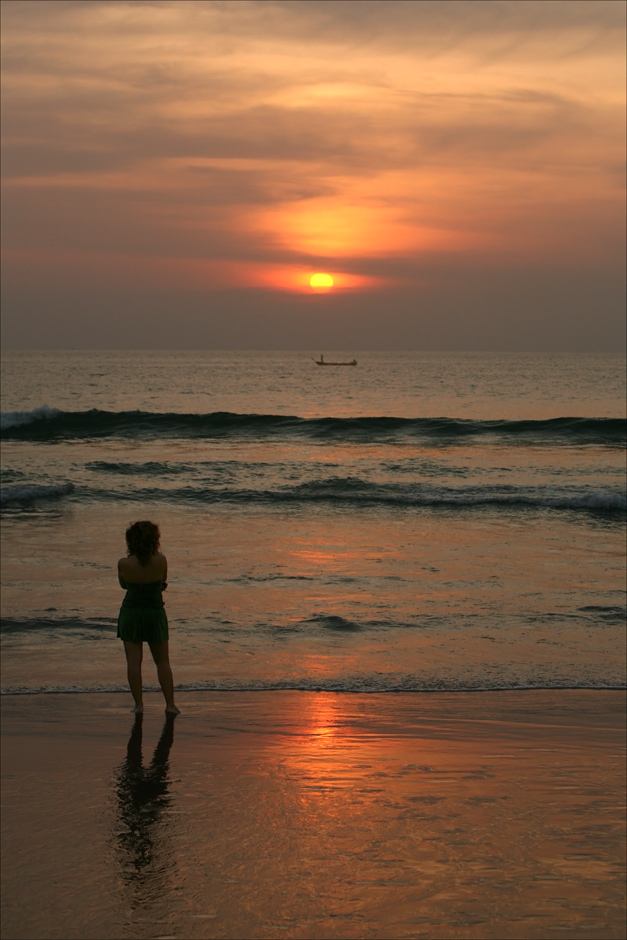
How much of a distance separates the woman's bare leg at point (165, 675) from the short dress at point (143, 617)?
56 millimetres

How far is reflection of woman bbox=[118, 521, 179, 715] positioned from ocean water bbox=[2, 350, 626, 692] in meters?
0.87

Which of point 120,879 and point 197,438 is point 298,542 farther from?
point 197,438

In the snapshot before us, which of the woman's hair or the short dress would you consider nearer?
the woman's hair

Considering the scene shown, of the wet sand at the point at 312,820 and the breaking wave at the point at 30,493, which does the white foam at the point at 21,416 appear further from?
the wet sand at the point at 312,820

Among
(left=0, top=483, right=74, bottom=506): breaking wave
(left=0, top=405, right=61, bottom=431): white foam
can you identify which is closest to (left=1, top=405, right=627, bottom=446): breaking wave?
(left=0, top=405, right=61, bottom=431): white foam

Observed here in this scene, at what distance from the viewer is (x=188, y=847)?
4238 mm

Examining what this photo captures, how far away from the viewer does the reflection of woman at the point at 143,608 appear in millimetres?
6320

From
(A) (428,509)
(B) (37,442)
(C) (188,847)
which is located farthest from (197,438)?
(C) (188,847)

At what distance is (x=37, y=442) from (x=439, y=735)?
95.8 ft

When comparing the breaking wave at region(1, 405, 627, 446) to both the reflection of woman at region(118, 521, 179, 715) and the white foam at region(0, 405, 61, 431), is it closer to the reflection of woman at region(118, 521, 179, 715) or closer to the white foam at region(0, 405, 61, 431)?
the white foam at region(0, 405, 61, 431)

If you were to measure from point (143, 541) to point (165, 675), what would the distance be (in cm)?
94

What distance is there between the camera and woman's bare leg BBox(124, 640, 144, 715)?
20.7 ft

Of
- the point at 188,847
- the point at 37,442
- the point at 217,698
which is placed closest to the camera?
the point at 188,847

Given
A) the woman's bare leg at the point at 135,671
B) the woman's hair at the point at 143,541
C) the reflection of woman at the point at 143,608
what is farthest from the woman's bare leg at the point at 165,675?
the woman's hair at the point at 143,541
